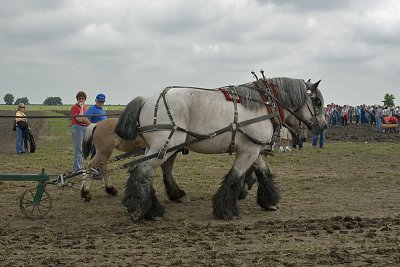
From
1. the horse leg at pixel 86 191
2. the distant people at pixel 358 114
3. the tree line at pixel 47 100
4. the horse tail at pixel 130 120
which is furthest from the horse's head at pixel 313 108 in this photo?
the tree line at pixel 47 100

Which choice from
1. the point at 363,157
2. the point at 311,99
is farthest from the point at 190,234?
the point at 363,157

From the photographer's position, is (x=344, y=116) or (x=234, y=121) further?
(x=344, y=116)

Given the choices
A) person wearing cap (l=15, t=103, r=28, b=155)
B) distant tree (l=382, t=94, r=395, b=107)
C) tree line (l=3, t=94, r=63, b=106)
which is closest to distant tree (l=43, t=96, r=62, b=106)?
tree line (l=3, t=94, r=63, b=106)

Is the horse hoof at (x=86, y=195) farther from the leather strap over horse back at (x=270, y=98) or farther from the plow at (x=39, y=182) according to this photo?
the leather strap over horse back at (x=270, y=98)

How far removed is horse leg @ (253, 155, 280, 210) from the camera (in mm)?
9219

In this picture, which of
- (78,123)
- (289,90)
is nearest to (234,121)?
(289,90)

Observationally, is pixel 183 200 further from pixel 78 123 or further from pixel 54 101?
pixel 54 101

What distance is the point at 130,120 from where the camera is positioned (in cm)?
853

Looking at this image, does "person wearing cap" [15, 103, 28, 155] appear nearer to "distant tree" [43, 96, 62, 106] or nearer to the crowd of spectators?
the crowd of spectators

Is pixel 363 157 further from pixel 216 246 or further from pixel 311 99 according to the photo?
pixel 216 246

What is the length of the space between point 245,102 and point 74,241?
11.0ft

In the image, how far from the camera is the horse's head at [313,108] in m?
9.46

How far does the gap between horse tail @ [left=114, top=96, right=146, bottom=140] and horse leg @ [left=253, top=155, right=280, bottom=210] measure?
2173 mm

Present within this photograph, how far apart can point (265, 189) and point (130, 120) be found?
251 centimetres
